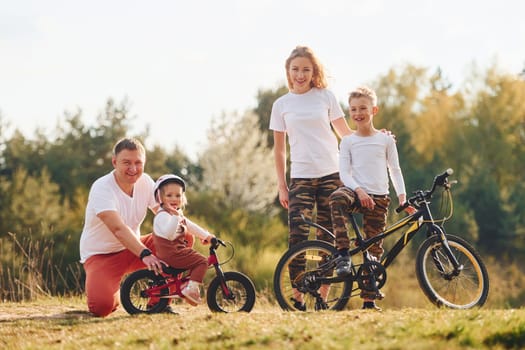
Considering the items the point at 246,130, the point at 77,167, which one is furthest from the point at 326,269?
the point at 77,167

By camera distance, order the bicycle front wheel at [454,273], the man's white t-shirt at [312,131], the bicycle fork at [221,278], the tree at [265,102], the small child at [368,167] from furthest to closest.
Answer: the tree at [265,102], the man's white t-shirt at [312,131], the small child at [368,167], the bicycle front wheel at [454,273], the bicycle fork at [221,278]

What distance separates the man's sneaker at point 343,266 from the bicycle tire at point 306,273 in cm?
13

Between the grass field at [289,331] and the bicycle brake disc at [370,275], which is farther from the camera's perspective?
the bicycle brake disc at [370,275]

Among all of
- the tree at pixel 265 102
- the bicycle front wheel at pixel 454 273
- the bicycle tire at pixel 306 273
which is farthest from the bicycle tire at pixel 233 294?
the tree at pixel 265 102

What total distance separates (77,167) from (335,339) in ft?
109

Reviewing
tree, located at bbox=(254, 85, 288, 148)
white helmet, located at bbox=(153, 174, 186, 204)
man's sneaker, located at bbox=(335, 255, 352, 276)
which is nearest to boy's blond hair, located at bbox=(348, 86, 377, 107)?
man's sneaker, located at bbox=(335, 255, 352, 276)

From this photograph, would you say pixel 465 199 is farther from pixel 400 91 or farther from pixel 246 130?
Result: pixel 246 130

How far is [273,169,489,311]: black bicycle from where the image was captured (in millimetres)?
6727

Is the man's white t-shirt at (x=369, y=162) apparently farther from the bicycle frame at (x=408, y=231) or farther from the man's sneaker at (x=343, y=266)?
A: the man's sneaker at (x=343, y=266)

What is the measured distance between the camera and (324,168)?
712 cm

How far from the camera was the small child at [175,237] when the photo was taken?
654cm

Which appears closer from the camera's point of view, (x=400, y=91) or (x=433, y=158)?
(x=433, y=158)

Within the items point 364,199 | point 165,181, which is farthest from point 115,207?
point 364,199

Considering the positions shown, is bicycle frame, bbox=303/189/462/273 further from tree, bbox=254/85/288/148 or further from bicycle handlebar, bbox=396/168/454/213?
tree, bbox=254/85/288/148
